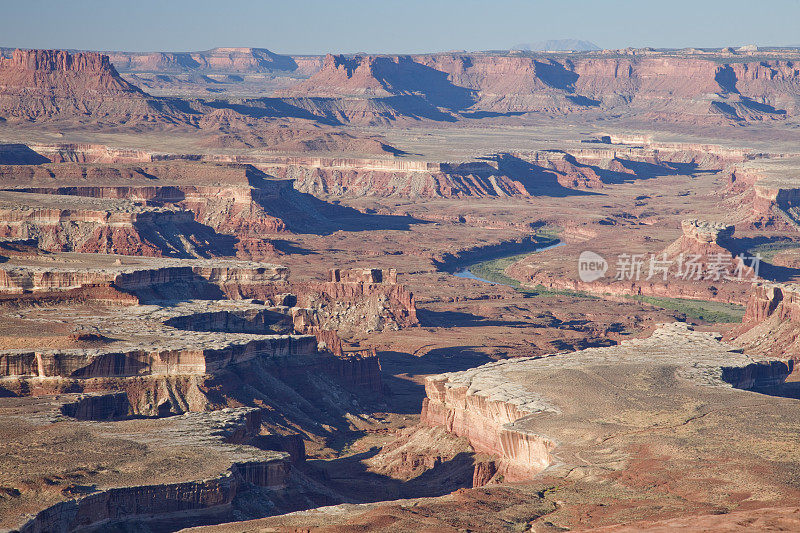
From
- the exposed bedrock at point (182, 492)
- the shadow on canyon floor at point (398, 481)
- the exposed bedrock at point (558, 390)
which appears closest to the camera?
the exposed bedrock at point (182, 492)

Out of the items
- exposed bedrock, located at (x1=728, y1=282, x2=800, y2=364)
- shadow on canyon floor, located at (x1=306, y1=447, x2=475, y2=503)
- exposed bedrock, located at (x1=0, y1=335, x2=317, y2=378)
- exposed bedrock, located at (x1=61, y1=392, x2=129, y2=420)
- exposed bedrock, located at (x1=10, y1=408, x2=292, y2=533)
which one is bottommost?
shadow on canyon floor, located at (x1=306, y1=447, x2=475, y2=503)

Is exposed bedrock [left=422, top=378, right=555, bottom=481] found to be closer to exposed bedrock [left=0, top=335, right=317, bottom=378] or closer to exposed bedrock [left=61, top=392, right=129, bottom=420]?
exposed bedrock [left=0, top=335, right=317, bottom=378]

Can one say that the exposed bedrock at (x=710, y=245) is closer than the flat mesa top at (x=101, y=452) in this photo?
No

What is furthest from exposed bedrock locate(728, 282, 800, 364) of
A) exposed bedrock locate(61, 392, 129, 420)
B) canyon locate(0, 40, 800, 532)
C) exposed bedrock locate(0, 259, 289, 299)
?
exposed bedrock locate(61, 392, 129, 420)

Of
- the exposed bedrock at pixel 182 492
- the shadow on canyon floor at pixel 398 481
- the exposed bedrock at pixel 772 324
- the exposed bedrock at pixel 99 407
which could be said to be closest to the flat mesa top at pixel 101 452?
the exposed bedrock at pixel 182 492

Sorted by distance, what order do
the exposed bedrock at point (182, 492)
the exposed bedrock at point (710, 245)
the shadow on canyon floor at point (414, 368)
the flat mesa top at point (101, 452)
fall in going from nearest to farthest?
1. the exposed bedrock at point (182, 492)
2. the flat mesa top at point (101, 452)
3. the shadow on canyon floor at point (414, 368)
4. the exposed bedrock at point (710, 245)

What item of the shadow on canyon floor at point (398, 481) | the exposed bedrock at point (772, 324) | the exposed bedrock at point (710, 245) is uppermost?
the exposed bedrock at point (710, 245)

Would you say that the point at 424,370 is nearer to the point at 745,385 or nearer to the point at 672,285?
the point at 745,385

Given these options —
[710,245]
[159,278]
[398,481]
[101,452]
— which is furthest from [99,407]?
[710,245]

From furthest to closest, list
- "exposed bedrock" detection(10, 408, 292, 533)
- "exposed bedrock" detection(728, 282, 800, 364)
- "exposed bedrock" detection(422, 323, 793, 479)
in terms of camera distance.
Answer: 1. "exposed bedrock" detection(728, 282, 800, 364)
2. "exposed bedrock" detection(422, 323, 793, 479)
3. "exposed bedrock" detection(10, 408, 292, 533)

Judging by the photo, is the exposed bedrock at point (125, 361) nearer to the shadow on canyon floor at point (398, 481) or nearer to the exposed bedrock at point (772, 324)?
the shadow on canyon floor at point (398, 481)

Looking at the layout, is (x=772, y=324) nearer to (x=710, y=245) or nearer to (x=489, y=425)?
(x=489, y=425)
